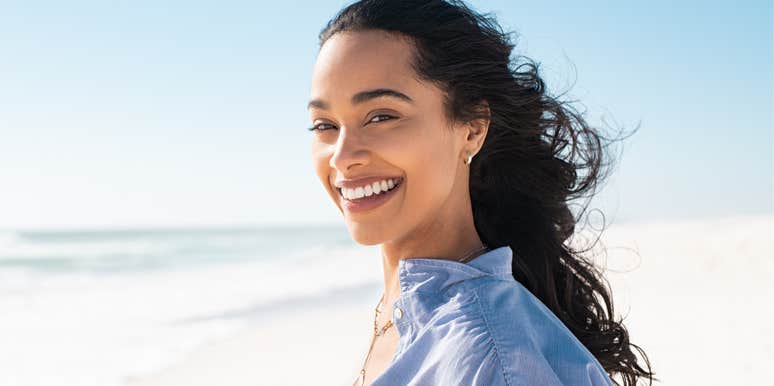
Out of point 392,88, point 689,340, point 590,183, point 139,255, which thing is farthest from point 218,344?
point 139,255

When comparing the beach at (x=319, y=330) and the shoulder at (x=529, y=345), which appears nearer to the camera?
the shoulder at (x=529, y=345)

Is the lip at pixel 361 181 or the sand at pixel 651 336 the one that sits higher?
the lip at pixel 361 181

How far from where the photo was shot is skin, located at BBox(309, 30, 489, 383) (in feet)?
6.53

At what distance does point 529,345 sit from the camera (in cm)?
150

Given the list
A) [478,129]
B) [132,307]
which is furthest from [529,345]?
[132,307]

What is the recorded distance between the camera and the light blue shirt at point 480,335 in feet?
4.87

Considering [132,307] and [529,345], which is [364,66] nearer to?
[529,345]

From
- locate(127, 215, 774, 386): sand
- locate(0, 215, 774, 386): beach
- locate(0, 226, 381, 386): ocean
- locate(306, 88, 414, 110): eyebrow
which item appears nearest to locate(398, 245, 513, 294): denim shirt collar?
locate(306, 88, 414, 110): eyebrow

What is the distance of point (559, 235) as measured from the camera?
2.61 m

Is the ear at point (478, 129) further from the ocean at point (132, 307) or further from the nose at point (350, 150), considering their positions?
the ocean at point (132, 307)

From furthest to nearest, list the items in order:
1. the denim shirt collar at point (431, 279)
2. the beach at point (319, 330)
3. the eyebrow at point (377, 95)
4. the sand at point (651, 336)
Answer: the beach at point (319, 330)
the sand at point (651, 336)
the eyebrow at point (377, 95)
the denim shirt collar at point (431, 279)

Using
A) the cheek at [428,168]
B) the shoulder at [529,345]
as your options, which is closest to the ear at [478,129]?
the cheek at [428,168]

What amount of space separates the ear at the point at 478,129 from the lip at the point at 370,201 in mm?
295

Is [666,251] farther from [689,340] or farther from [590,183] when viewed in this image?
[590,183]
